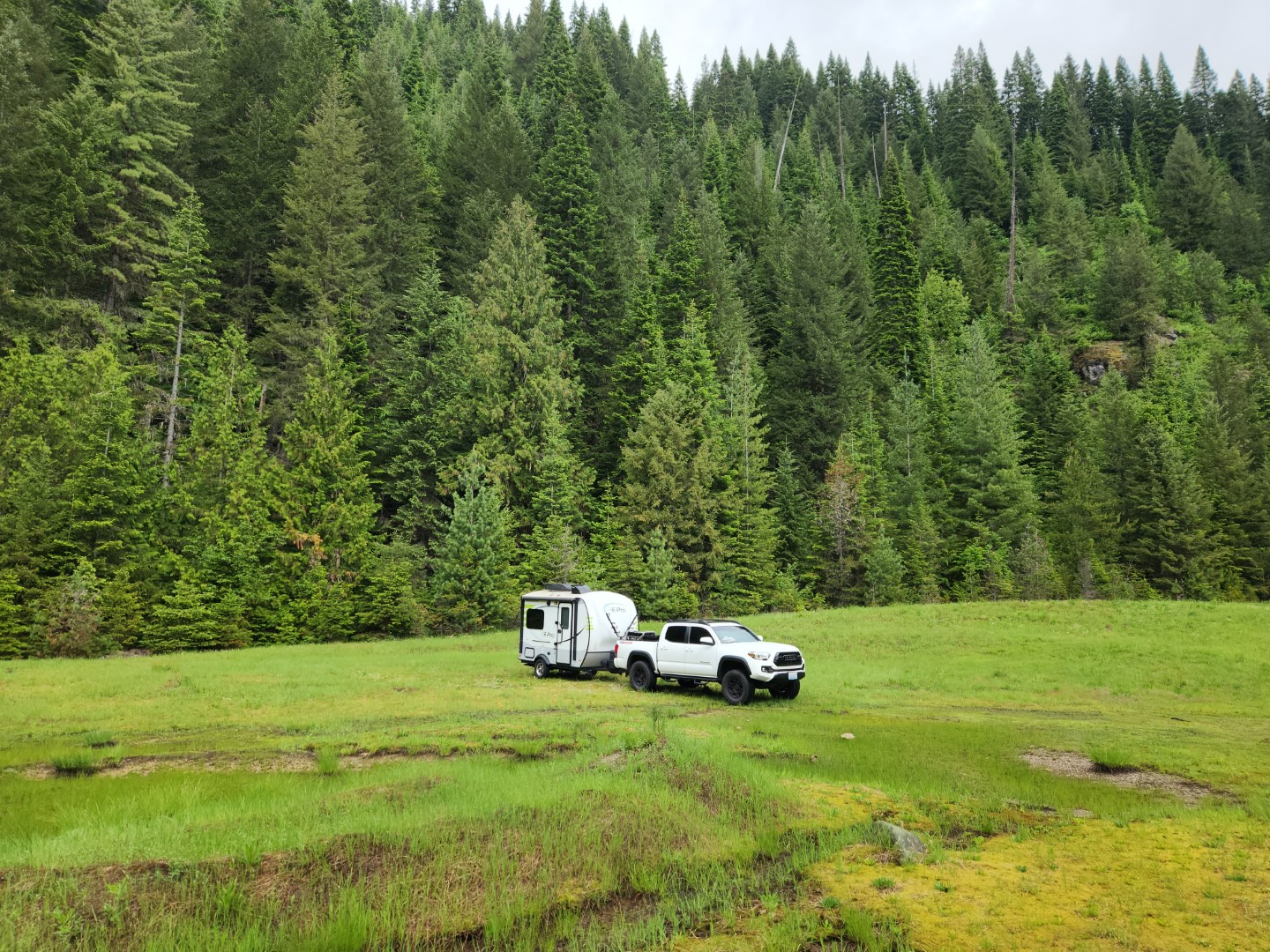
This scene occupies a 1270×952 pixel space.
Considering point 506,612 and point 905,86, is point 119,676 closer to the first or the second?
point 506,612

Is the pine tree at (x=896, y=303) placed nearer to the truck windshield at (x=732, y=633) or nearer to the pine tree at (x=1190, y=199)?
the pine tree at (x=1190, y=199)

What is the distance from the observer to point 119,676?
68.1 feet

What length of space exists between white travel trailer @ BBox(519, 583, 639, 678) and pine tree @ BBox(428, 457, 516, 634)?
38.1 ft

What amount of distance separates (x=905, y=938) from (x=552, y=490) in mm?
36498

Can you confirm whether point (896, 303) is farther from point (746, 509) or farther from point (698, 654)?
point (698, 654)

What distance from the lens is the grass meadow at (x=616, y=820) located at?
5.85m

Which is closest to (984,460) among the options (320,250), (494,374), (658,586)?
(658,586)

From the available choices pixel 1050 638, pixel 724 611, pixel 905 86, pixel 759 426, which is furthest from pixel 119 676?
pixel 905 86

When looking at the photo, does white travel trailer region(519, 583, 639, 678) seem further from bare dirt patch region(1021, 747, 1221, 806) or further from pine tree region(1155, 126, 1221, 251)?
pine tree region(1155, 126, 1221, 251)

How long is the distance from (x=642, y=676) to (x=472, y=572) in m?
16.7

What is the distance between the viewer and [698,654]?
19.3 m

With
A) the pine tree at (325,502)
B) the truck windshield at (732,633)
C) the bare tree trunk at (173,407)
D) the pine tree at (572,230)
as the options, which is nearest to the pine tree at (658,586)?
the pine tree at (325,502)

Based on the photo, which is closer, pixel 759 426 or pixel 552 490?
pixel 552 490

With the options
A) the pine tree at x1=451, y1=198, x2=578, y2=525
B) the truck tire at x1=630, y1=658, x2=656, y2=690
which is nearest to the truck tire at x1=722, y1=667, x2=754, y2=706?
the truck tire at x1=630, y1=658, x2=656, y2=690
